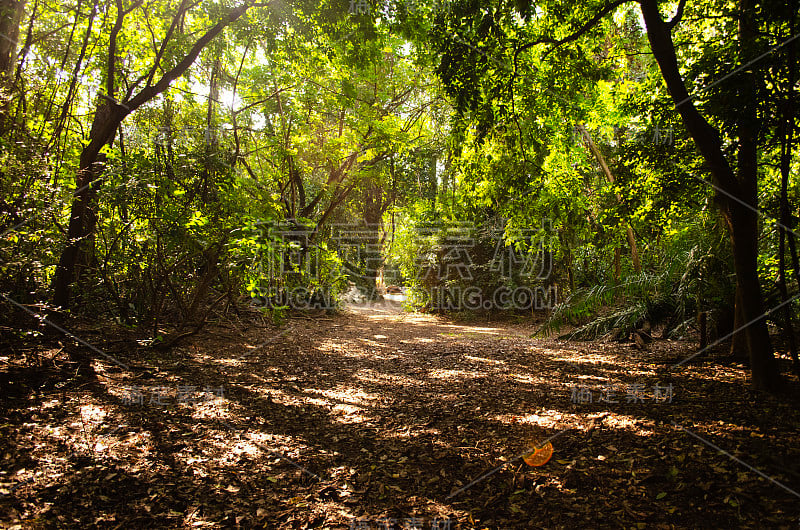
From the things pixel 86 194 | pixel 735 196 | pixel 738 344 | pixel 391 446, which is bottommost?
pixel 391 446

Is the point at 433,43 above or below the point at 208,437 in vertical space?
above

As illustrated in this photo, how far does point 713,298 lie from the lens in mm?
4164

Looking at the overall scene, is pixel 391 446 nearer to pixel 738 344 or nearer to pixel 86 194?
pixel 738 344

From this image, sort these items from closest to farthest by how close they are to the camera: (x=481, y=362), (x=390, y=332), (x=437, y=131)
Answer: (x=481, y=362) < (x=390, y=332) < (x=437, y=131)

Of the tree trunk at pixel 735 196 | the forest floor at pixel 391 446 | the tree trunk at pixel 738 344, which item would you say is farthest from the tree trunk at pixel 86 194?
the tree trunk at pixel 738 344

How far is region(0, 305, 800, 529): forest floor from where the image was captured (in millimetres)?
2199

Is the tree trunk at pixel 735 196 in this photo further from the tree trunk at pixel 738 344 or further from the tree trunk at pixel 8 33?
the tree trunk at pixel 8 33

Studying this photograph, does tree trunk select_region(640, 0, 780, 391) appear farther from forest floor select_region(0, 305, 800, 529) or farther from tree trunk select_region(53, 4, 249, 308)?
tree trunk select_region(53, 4, 249, 308)

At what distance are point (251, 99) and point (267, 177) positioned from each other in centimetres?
210

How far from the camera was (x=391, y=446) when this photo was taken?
314 cm

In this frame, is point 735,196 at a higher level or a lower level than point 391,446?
higher

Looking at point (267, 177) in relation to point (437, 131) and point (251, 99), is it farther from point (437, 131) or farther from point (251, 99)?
point (437, 131)

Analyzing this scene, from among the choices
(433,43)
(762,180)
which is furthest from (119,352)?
(762,180)

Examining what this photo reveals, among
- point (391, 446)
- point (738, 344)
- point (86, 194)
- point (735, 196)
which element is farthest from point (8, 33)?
point (738, 344)
